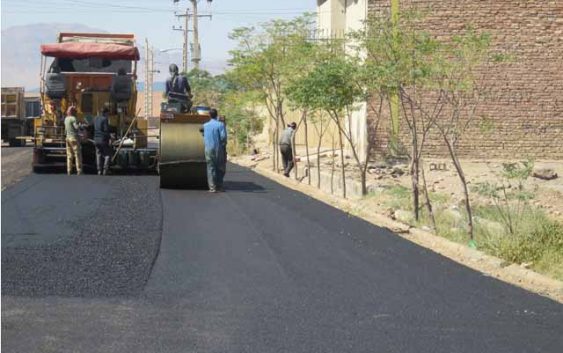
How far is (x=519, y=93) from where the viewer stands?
93.9 ft

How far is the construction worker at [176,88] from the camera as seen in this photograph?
70.4ft

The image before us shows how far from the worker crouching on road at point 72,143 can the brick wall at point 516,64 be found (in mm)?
9273

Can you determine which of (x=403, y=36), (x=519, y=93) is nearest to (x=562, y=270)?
(x=403, y=36)

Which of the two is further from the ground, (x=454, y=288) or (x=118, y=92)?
(x=118, y=92)

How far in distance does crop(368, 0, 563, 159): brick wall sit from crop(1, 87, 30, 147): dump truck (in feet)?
78.8

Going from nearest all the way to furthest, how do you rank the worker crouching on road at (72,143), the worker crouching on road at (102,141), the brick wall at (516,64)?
the worker crouching on road at (72,143) < the worker crouching on road at (102,141) < the brick wall at (516,64)

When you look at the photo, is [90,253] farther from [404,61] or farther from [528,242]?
[404,61]

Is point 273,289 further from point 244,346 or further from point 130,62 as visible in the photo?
point 130,62

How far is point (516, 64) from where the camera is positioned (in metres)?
28.4

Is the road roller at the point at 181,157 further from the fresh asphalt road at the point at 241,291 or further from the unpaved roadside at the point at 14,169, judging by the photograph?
the fresh asphalt road at the point at 241,291

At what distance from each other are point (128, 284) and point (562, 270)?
5073mm

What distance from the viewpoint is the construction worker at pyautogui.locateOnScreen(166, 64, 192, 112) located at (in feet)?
70.4

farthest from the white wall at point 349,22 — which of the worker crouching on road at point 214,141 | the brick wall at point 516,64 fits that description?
the worker crouching on road at point 214,141

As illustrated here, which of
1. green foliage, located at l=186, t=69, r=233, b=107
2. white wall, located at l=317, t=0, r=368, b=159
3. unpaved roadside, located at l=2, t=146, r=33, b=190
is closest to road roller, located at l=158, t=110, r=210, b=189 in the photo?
unpaved roadside, located at l=2, t=146, r=33, b=190
